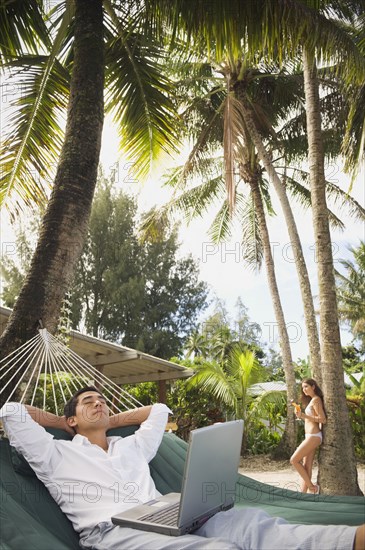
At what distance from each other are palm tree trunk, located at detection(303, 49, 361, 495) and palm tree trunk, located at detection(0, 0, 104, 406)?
2.31m

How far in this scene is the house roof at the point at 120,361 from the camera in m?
7.26

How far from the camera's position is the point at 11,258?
20.6 m

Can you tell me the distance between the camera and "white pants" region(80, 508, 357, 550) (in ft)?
5.23

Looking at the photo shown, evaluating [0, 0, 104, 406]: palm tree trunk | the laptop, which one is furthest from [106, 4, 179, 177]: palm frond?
the laptop

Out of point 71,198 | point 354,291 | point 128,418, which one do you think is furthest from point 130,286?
point 128,418

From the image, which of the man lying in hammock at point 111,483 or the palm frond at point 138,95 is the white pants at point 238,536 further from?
the palm frond at point 138,95

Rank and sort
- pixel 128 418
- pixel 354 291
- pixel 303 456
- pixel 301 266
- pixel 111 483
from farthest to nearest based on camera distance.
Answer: pixel 354 291 < pixel 301 266 < pixel 303 456 < pixel 128 418 < pixel 111 483

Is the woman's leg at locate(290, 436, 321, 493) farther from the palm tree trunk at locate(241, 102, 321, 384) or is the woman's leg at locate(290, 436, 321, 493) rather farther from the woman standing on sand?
the palm tree trunk at locate(241, 102, 321, 384)

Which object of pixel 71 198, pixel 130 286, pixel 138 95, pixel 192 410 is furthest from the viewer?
pixel 130 286

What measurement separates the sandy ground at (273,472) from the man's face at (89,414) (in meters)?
4.86

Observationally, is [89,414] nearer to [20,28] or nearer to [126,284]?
[20,28]

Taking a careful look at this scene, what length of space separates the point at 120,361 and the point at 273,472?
9.13 feet

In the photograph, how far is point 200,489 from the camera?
1.77 meters

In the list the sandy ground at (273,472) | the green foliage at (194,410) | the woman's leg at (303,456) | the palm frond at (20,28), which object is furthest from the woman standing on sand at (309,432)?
the green foliage at (194,410)
